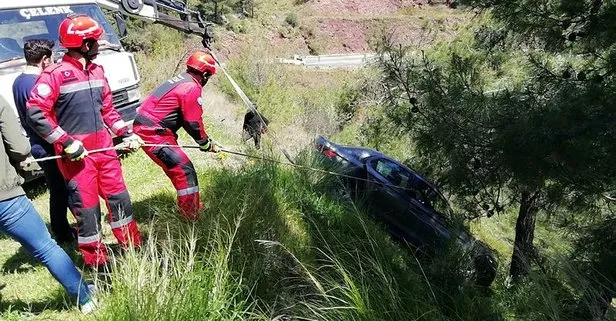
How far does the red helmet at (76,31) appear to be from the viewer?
10.5 feet

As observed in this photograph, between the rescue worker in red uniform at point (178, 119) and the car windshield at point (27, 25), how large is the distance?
8.41 ft

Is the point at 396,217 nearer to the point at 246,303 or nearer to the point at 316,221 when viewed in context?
the point at 316,221

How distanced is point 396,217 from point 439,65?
2.23 m

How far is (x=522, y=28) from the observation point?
14.2 ft

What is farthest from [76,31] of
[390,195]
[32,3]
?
[390,195]

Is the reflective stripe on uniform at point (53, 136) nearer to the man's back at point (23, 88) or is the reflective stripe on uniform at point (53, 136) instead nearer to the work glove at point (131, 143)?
the work glove at point (131, 143)

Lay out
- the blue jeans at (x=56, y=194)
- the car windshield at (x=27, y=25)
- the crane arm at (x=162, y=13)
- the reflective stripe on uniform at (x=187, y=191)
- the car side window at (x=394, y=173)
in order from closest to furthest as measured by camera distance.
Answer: the blue jeans at (x=56, y=194) → the reflective stripe on uniform at (x=187, y=191) → the car windshield at (x=27, y=25) → the car side window at (x=394, y=173) → the crane arm at (x=162, y=13)

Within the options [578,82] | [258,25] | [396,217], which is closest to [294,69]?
[258,25]

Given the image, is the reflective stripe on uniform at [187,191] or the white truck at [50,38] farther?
the white truck at [50,38]

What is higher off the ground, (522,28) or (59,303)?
(522,28)

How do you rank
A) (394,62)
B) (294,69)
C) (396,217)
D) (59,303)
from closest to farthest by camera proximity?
(59,303), (394,62), (396,217), (294,69)

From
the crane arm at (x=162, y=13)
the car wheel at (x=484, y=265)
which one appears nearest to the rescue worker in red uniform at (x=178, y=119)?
the car wheel at (x=484, y=265)

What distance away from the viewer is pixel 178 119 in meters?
4.50

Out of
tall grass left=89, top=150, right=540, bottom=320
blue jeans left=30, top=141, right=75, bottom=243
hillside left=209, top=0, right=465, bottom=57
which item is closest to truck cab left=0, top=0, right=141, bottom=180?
blue jeans left=30, top=141, right=75, bottom=243
